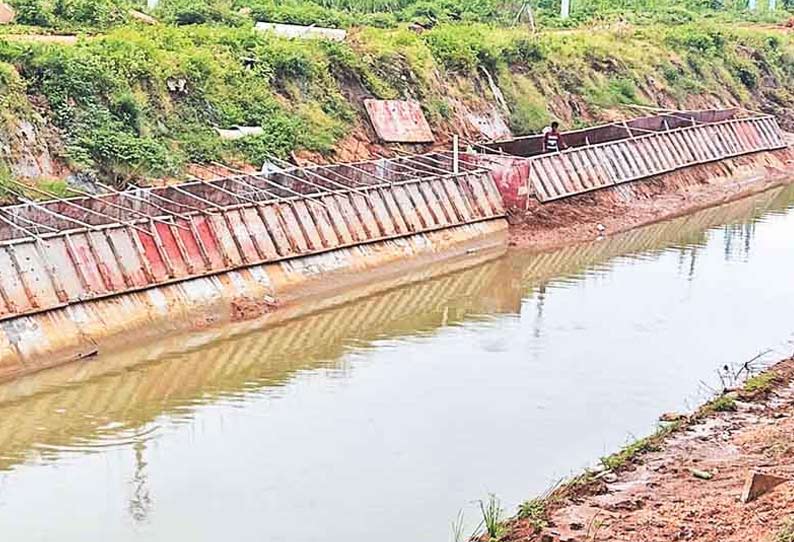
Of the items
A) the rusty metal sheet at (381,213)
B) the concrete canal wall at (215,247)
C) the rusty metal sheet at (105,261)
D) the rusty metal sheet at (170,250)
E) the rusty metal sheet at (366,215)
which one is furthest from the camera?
the rusty metal sheet at (381,213)

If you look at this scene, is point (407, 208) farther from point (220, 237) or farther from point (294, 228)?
point (220, 237)

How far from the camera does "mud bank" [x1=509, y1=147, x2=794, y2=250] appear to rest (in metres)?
24.8

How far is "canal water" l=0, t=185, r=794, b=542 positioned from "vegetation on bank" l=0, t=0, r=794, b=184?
6.39 m

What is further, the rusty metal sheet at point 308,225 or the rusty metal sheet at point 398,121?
the rusty metal sheet at point 398,121

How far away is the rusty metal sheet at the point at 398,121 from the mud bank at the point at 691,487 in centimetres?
1546

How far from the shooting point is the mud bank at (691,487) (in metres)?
9.33

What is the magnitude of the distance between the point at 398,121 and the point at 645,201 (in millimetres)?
6325

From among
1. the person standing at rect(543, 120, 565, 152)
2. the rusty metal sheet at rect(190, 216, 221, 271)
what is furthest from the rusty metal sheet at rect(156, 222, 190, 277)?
the person standing at rect(543, 120, 565, 152)

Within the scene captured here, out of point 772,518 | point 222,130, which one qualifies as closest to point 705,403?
point 772,518

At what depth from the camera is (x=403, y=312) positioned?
18984 millimetres

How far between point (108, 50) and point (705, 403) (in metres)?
15.3

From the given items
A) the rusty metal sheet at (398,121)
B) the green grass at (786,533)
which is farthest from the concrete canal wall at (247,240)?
the green grass at (786,533)

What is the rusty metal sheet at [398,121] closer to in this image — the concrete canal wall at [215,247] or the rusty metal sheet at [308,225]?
the concrete canal wall at [215,247]

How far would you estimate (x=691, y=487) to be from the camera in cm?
1064
